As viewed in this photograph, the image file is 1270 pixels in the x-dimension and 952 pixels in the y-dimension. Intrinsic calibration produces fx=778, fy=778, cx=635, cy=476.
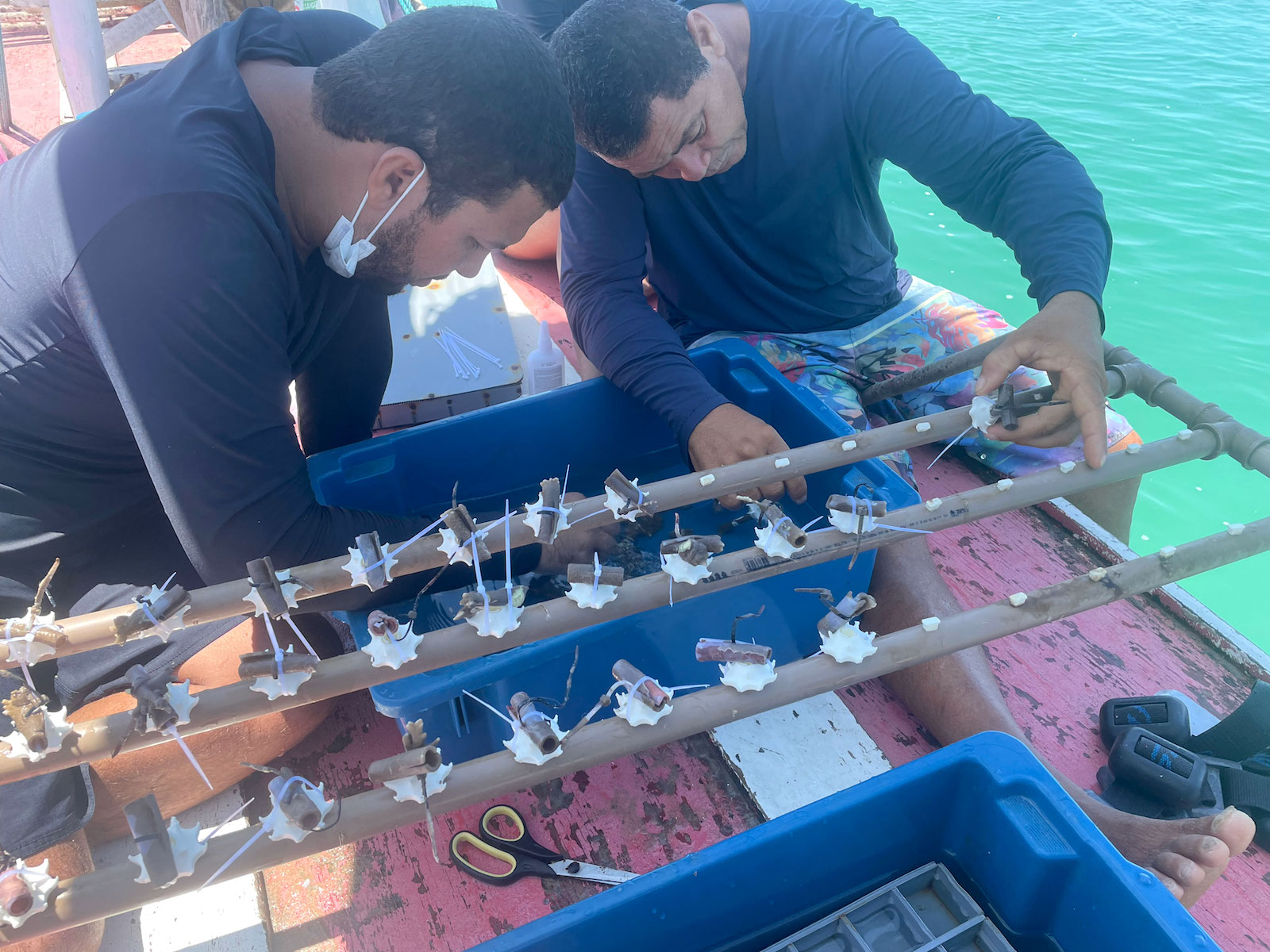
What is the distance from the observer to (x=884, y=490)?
1467 mm

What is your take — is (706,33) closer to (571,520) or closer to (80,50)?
(571,520)

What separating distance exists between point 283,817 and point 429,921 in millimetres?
566

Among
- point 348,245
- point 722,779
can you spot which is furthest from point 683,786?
point 348,245

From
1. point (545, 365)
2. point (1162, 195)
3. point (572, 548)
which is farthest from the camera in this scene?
point (1162, 195)

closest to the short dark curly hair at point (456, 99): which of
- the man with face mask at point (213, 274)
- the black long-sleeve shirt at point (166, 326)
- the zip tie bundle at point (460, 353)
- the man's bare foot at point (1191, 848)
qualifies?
the man with face mask at point (213, 274)

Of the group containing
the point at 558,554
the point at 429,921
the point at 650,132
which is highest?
the point at 650,132

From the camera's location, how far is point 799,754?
1.42 meters

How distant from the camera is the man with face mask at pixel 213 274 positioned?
973mm

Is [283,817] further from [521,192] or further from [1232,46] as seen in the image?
[1232,46]

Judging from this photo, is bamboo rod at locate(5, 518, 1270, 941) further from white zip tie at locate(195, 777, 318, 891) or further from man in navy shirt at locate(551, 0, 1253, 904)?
man in navy shirt at locate(551, 0, 1253, 904)

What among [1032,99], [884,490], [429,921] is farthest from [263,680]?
[1032,99]

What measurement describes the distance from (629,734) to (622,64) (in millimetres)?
1162

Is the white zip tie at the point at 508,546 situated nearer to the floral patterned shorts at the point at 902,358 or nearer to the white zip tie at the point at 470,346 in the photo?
the floral patterned shorts at the point at 902,358

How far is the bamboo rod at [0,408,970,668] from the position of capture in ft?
2.52
